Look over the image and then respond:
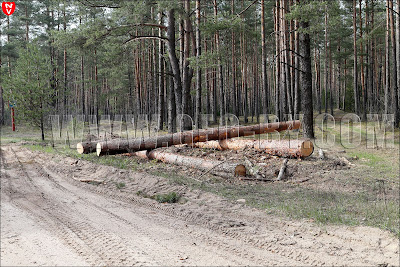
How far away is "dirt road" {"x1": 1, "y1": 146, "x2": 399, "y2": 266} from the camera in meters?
3.59

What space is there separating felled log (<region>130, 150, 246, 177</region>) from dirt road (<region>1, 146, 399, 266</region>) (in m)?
1.89

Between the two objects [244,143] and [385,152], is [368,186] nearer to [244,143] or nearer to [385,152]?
[244,143]

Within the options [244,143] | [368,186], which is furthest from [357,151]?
[368,186]

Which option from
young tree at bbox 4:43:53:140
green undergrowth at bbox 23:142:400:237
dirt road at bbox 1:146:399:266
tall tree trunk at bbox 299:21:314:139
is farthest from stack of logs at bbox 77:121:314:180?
young tree at bbox 4:43:53:140

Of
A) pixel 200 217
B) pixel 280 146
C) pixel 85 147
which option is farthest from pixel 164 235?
pixel 85 147

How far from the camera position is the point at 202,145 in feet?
41.8

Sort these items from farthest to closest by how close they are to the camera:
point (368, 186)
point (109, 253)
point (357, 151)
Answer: point (357, 151) < point (368, 186) < point (109, 253)

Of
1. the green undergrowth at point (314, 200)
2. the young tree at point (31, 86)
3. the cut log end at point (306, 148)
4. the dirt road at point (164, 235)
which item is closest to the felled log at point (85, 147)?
the green undergrowth at point (314, 200)

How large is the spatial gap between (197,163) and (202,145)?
11.3 feet

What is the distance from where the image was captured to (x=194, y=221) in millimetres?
4980

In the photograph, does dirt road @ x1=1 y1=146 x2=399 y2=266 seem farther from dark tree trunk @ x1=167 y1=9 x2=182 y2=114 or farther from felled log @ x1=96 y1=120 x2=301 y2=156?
dark tree trunk @ x1=167 y1=9 x2=182 y2=114

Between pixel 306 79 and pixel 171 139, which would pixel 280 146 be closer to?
pixel 306 79

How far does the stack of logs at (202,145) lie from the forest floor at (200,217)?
25.5 inches

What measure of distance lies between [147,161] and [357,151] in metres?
9.22
